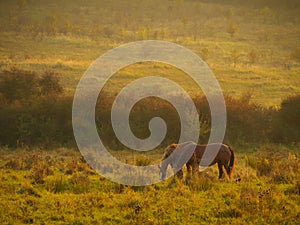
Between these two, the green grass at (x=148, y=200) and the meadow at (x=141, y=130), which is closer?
the green grass at (x=148, y=200)

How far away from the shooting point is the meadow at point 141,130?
965cm

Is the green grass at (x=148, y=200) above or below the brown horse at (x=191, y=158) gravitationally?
below

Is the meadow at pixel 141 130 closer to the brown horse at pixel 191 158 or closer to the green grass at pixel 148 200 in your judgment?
the green grass at pixel 148 200

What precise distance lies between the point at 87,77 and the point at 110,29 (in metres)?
24.2

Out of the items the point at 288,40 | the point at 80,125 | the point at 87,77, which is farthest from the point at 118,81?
the point at 288,40

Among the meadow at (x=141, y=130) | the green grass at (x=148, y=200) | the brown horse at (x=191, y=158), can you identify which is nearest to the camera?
the green grass at (x=148, y=200)

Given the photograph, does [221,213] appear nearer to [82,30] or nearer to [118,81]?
[118,81]

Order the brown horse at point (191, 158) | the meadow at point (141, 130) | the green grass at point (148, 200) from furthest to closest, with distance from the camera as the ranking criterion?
the brown horse at point (191, 158) < the meadow at point (141, 130) < the green grass at point (148, 200)

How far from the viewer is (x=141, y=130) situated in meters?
21.5

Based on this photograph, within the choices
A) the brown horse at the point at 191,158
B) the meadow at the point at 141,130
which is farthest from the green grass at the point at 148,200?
the brown horse at the point at 191,158

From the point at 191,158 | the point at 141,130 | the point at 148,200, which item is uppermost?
the point at 191,158

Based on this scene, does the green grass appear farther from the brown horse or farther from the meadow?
the brown horse

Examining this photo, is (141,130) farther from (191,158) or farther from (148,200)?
(148,200)

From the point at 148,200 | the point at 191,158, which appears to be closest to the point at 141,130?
the point at 191,158
